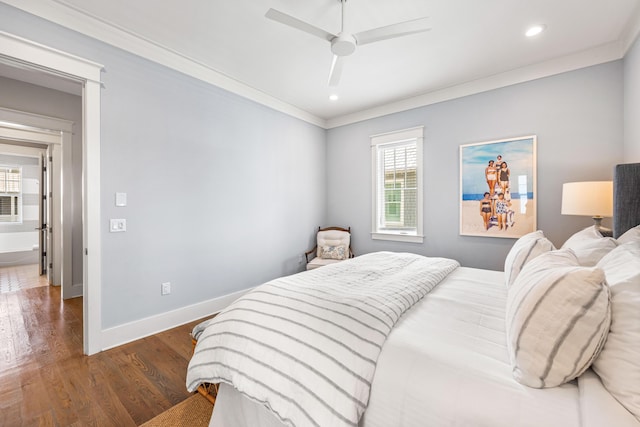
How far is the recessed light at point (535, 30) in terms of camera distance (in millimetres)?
2314

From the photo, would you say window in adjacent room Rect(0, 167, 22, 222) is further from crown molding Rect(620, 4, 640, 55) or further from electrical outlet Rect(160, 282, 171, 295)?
crown molding Rect(620, 4, 640, 55)

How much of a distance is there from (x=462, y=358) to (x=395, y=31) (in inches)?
81.6

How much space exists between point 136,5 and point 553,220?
175 inches

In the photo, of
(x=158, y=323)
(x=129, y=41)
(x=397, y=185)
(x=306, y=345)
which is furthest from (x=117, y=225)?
(x=397, y=185)

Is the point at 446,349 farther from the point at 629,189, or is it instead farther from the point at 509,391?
the point at 629,189

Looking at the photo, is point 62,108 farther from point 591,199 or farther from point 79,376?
point 591,199

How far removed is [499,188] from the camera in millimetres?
3123

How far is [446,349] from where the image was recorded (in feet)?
3.46

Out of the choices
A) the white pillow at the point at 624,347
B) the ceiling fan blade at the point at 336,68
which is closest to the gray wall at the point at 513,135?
the ceiling fan blade at the point at 336,68

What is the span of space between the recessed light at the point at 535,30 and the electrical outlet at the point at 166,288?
13.9ft

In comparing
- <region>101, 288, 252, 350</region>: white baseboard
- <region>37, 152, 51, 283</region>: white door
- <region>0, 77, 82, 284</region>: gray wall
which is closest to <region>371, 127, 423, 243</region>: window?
<region>101, 288, 252, 350</region>: white baseboard

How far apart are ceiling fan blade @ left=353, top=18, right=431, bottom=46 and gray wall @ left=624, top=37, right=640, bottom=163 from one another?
198 centimetres

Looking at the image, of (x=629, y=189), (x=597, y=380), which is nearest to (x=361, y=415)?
(x=597, y=380)

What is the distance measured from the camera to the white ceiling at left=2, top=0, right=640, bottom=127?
2.11m
